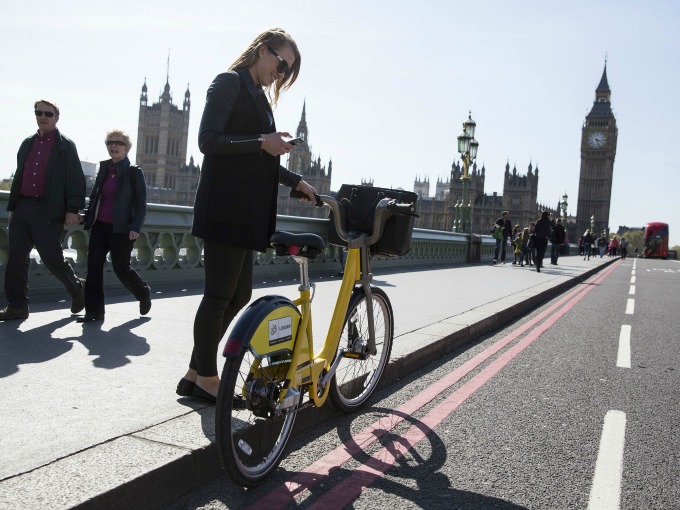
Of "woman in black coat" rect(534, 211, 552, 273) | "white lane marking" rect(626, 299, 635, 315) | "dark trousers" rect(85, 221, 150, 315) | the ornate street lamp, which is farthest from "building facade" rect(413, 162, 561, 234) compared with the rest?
"dark trousers" rect(85, 221, 150, 315)

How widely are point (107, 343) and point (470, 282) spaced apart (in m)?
9.34

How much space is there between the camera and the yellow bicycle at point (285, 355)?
9.02 ft

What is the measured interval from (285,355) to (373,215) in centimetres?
100

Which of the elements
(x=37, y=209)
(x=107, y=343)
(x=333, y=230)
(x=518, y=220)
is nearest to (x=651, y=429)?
(x=333, y=230)

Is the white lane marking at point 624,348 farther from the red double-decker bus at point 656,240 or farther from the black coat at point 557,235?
the red double-decker bus at point 656,240

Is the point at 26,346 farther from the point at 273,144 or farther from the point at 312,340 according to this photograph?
the point at 273,144

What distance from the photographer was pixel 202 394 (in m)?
3.48

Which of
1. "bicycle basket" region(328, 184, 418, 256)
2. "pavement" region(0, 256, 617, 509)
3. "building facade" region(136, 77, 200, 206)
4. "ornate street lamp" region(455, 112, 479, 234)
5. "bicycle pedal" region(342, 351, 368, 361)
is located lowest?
"pavement" region(0, 256, 617, 509)

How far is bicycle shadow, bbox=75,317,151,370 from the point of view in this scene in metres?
4.38

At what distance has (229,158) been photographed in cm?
321

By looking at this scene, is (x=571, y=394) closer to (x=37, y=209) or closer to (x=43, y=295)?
(x=37, y=209)

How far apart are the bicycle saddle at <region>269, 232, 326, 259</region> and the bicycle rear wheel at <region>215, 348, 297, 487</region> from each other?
486mm

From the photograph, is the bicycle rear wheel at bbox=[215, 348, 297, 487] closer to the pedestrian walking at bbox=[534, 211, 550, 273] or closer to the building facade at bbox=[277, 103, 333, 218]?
the pedestrian walking at bbox=[534, 211, 550, 273]

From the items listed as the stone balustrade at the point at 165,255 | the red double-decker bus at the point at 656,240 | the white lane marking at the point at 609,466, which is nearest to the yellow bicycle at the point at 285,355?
the stone balustrade at the point at 165,255
